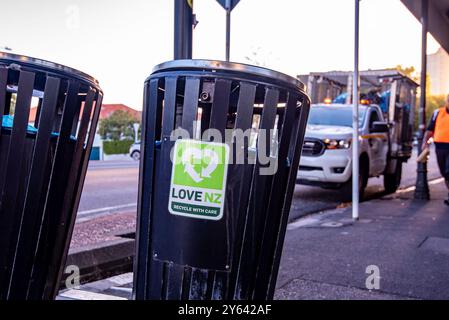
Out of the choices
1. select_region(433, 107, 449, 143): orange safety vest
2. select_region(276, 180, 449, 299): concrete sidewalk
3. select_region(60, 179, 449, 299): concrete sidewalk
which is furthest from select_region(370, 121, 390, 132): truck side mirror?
select_region(60, 179, 449, 299): concrete sidewalk

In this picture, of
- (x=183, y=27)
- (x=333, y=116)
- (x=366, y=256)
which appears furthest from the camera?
(x=333, y=116)

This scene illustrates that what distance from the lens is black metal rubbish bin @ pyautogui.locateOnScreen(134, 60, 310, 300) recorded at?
1.73 meters

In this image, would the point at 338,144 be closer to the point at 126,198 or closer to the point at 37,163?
the point at 126,198

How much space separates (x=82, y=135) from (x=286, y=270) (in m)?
2.67

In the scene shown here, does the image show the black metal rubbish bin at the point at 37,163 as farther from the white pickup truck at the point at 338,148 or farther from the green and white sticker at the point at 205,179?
the white pickup truck at the point at 338,148

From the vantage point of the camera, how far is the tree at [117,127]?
42969mm

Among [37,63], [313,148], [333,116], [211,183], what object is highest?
[333,116]

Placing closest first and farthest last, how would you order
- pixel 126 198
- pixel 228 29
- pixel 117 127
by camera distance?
1. pixel 228 29
2. pixel 126 198
3. pixel 117 127

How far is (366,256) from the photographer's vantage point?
4.64 m

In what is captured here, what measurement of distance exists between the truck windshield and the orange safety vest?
176 centimetres

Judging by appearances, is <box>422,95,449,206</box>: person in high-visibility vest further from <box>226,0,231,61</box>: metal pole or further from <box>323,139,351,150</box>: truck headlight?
<box>226,0,231,61</box>: metal pole

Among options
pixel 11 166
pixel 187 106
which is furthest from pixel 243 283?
pixel 11 166

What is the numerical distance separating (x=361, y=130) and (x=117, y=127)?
3610 centimetres

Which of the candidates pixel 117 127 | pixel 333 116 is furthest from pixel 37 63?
pixel 117 127
